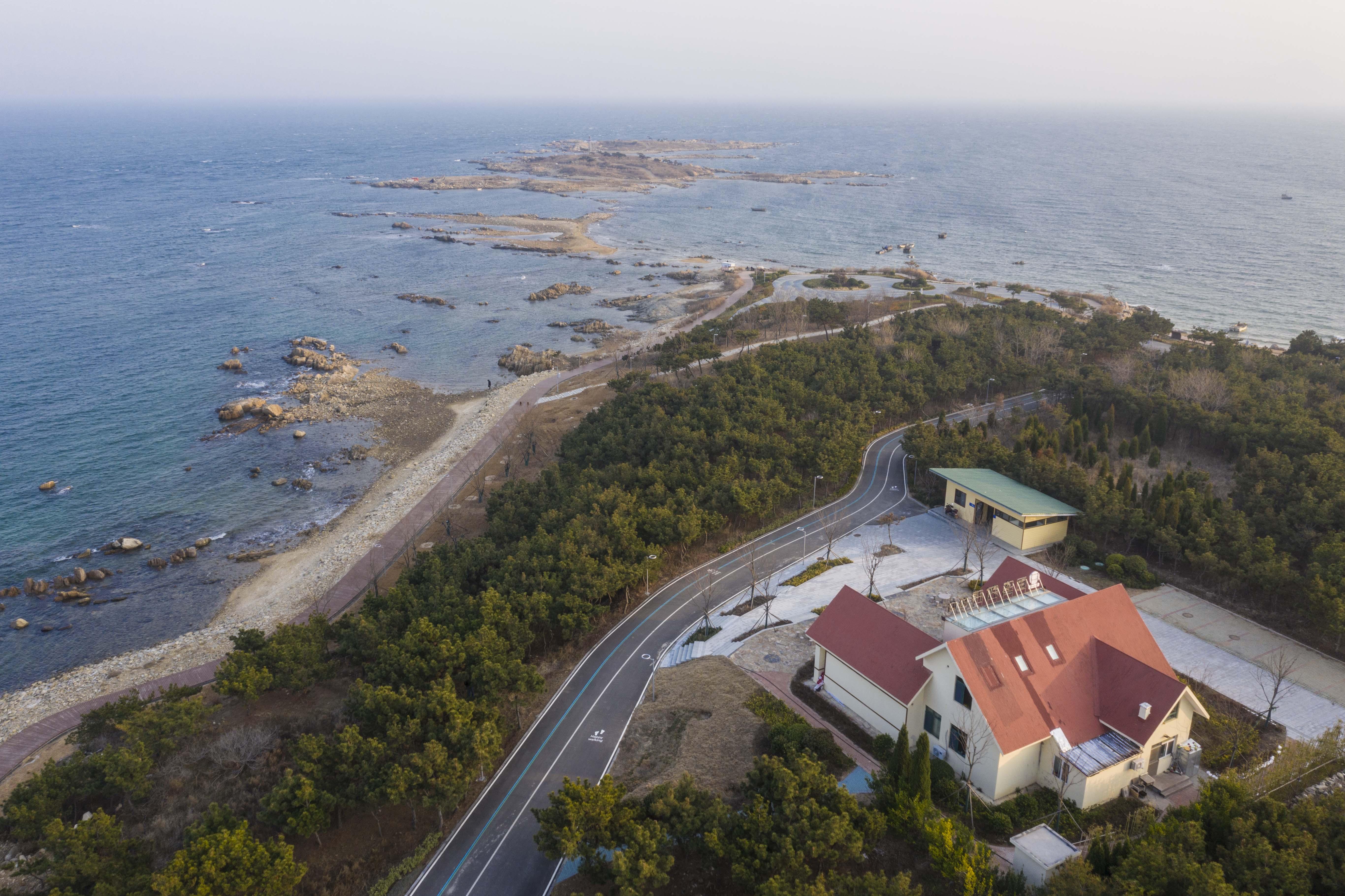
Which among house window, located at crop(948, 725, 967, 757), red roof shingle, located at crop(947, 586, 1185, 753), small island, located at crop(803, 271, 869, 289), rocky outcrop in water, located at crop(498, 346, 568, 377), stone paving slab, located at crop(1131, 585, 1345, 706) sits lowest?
rocky outcrop in water, located at crop(498, 346, 568, 377)

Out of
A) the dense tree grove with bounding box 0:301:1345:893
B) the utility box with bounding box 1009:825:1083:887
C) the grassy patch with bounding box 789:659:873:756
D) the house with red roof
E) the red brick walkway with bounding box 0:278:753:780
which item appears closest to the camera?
the utility box with bounding box 1009:825:1083:887

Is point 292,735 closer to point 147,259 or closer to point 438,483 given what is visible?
point 438,483

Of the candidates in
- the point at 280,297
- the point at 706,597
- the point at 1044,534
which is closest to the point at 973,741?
the point at 706,597

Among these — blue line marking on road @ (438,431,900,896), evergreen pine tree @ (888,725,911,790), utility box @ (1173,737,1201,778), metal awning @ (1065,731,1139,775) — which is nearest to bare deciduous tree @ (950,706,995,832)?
evergreen pine tree @ (888,725,911,790)

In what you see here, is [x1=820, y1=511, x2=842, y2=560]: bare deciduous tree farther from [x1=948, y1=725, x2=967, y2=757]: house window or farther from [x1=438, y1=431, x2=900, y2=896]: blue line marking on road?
[x1=948, y1=725, x2=967, y2=757]: house window

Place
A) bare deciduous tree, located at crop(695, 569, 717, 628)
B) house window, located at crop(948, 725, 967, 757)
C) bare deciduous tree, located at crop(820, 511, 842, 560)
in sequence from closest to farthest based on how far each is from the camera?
house window, located at crop(948, 725, 967, 757) → bare deciduous tree, located at crop(695, 569, 717, 628) → bare deciduous tree, located at crop(820, 511, 842, 560)

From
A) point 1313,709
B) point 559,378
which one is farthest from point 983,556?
point 559,378
